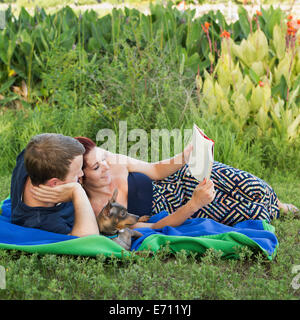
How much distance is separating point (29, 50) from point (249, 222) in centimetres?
424

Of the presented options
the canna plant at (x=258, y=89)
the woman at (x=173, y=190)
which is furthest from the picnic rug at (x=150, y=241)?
the canna plant at (x=258, y=89)

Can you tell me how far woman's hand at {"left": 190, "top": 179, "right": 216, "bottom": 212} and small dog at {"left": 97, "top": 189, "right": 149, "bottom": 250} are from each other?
0.41 metres

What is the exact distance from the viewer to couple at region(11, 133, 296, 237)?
10.4 feet

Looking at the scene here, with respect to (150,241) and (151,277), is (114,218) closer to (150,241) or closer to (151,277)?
(150,241)

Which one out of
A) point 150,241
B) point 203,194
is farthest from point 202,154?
point 150,241

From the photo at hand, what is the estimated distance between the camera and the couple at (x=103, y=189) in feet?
10.4

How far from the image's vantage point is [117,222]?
10.4 ft

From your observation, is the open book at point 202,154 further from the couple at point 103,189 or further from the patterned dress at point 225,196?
the patterned dress at point 225,196

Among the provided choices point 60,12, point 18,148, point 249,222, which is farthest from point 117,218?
point 60,12

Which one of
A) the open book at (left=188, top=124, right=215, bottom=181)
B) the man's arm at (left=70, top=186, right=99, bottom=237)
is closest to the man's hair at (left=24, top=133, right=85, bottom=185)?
the man's arm at (left=70, top=186, right=99, bottom=237)

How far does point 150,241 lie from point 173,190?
0.89m
